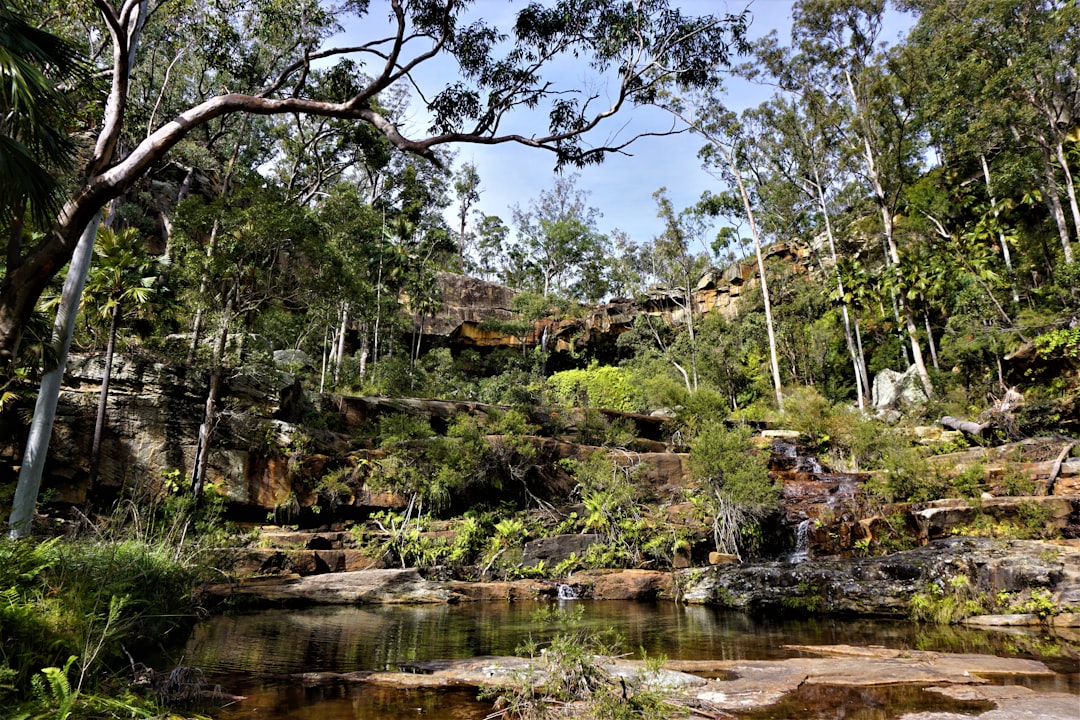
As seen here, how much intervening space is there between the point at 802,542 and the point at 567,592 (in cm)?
557

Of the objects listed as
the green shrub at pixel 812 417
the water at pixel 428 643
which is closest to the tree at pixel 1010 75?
the green shrub at pixel 812 417

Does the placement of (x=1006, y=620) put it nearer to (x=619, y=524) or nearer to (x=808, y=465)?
(x=619, y=524)

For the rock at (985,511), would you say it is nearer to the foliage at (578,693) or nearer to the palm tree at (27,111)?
the foliage at (578,693)

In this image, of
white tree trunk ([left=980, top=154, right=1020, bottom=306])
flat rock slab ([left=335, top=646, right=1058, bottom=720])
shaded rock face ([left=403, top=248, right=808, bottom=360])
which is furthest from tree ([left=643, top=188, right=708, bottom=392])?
flat rock slab ([left=335, top=646, right=1058, bottom=720])

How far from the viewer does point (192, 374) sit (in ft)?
49.6

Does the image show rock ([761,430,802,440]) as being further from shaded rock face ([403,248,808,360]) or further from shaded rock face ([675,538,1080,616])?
shaded rock face ([403,248,808,360])

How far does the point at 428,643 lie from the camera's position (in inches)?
266

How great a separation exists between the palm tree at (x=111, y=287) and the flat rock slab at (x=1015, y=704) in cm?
1475

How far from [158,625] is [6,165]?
414 centimetres

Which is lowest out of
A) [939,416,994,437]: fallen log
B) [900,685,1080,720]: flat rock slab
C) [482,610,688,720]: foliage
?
[900,685,1080,720]: flat rock slab

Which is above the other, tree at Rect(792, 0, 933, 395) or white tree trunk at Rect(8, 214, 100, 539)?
tree at Rect(792, 0, 933, 395)

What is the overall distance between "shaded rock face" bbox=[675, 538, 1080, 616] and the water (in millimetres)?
772

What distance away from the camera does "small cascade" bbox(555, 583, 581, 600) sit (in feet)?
38.3

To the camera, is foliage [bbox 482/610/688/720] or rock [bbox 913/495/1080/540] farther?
rock [bbox 913/495/1080/540]
